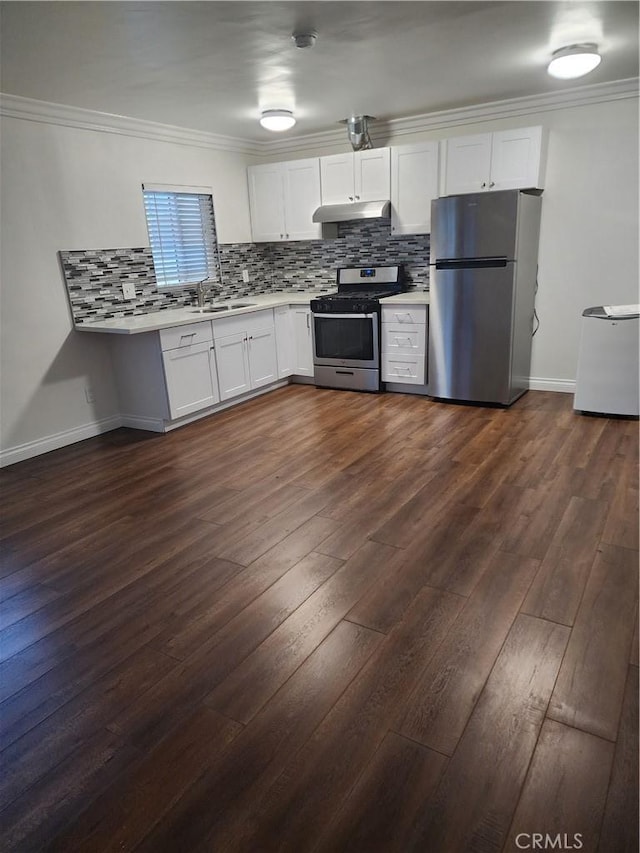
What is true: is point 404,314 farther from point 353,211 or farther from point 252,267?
point 252,267

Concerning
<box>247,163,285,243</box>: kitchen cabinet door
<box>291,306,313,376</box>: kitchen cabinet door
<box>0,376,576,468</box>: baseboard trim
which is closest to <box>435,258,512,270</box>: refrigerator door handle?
<box>0,376,576,468</box>: baseboard trim

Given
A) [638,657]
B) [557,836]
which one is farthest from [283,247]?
[557,836]

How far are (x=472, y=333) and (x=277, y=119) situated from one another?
7.29ft

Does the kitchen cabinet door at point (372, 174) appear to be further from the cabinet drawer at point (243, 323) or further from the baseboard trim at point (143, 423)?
the baseboard trim at point (143, 423)

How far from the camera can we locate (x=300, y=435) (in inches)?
159

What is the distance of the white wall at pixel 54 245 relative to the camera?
3617 millimetres

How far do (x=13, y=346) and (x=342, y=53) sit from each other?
9.09 feet

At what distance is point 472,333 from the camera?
4324 millimetres

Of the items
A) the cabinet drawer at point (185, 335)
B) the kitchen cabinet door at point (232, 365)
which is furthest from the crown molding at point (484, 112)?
the cabinet drawer at point (185, 335)

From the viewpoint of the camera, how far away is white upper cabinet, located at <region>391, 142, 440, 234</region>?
14.8ft

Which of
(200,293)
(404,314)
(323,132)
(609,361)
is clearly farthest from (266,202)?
(609,361)

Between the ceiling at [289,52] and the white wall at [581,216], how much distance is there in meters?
0.30

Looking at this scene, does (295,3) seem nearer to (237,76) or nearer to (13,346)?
(237,76)

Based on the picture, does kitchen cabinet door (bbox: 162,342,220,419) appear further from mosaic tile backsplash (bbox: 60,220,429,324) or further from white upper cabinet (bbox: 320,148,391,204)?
white upper cabinet (bbox: 320,148,391,204)
